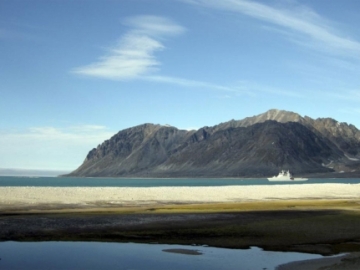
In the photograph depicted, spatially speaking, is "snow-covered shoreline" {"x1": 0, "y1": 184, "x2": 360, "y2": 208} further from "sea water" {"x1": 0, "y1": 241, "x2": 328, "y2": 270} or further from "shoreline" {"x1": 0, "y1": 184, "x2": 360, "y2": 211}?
"sea water" {"x1": 0, "y1": 241, "x2": 328, "y2": 270}

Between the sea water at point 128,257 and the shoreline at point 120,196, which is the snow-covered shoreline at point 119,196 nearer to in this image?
the shoreline at point 120,196

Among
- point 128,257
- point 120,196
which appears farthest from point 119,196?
point 128,257

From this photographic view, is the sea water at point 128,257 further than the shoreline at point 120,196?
No

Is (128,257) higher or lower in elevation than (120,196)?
lower

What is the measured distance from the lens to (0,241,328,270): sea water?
21.6 m

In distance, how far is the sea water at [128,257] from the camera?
21594 millimetres

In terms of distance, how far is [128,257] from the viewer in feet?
77.3

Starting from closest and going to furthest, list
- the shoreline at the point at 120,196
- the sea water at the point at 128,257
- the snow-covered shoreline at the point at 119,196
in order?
1. the sea water at the point at 128,257
2. the shoreline at the point at 120,196
3. the snow-covered shoreline at the point at 119,196

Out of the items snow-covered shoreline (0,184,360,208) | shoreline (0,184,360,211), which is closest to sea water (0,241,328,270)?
shoreline (0,184,360,211)

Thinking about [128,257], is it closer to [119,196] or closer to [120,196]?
[119,196]

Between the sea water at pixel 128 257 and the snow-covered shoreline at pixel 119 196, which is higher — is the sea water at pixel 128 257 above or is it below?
below

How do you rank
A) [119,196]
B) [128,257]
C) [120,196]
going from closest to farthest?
[128,257], [119,196], [120,196]

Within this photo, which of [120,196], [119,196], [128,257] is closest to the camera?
[128,257]

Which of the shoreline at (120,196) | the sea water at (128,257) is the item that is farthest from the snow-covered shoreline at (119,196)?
the sea water at (128,257)
